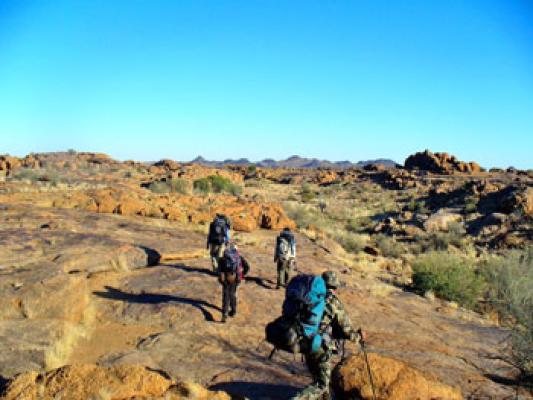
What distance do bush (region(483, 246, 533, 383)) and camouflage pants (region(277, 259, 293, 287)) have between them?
16.1ft

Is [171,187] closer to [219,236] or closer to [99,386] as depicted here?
[219,236]

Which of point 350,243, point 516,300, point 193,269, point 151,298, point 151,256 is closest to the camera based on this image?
point 151,298

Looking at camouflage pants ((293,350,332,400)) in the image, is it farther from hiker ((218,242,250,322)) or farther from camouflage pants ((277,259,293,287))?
camouflage pants ((277,259,293,287))

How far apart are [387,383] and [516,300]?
762cm

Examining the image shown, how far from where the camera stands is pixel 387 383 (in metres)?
5.25

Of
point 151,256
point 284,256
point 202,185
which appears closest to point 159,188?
point 202,185

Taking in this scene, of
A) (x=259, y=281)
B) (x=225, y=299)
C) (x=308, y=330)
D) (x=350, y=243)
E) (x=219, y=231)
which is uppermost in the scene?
(x=219, y=231)

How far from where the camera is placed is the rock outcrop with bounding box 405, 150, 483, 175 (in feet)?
232

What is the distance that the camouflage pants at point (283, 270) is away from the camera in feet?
35.3

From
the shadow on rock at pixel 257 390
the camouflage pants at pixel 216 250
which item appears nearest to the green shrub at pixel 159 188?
the camouflage pants at pixel 216 250

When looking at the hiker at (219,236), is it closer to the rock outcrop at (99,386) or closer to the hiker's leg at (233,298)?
the hiker's leg at (233,298)

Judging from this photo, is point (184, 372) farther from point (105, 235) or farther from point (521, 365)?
point (105, 235)

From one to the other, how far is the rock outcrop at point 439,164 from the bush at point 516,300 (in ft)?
185

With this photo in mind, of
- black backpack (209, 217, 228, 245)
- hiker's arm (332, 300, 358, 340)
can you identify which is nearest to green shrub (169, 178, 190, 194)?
black backpack (209, 217, 228, 245)
